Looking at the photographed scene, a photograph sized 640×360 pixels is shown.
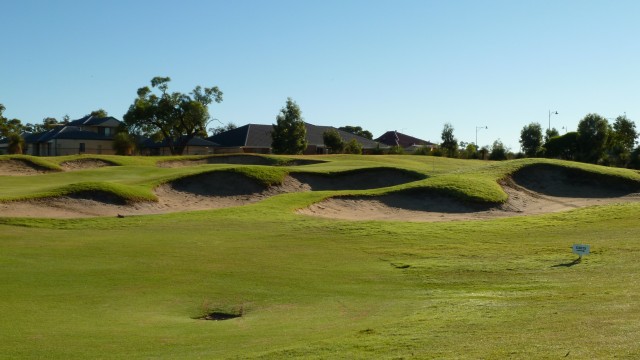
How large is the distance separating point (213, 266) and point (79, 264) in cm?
343

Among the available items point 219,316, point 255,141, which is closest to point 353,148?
point 255,141

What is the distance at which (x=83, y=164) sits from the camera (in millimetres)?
56750

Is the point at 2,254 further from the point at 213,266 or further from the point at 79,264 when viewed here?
the point at 213,266

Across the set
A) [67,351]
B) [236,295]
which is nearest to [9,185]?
[236,295]

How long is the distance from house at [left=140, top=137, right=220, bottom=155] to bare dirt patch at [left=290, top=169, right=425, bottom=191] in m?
58.0

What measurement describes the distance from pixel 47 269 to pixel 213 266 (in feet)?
13.5

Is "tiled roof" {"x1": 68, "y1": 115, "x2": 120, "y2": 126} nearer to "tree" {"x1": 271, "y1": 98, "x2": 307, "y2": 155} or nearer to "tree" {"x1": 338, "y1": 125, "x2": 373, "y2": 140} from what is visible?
"tree" {"x1": 271, "y1": 98, "x2": 307, "y2": 155}

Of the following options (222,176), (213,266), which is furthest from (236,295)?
(222,176)

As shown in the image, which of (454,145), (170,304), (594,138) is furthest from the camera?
(454,145)

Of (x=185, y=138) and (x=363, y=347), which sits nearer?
(x=363, y=347)

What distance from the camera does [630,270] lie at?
56.9 feet

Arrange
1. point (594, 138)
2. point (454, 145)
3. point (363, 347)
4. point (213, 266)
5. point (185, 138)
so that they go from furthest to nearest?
point (185, 138) → point (454, 145) → point (594, 138) → point (213, 266) → point (363, 347)

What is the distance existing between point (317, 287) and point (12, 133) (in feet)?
330

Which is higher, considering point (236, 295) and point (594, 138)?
point (594, 138)
